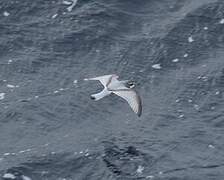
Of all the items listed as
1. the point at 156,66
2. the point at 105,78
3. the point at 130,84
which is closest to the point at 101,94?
the point at 105,78

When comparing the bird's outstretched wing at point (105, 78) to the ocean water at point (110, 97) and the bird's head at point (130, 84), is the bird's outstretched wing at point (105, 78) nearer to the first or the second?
the bird's head at point (130, 84)

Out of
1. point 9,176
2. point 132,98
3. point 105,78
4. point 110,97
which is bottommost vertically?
point 110,97

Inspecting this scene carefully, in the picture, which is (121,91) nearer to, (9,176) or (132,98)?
(132,98)

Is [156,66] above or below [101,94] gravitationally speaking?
below

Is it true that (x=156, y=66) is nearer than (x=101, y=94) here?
No

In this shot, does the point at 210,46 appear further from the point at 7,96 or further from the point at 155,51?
the point at 7,96

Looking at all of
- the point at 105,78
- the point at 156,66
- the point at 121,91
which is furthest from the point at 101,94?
the point at 156,66

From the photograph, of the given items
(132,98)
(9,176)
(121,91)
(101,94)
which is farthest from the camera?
(121,91)

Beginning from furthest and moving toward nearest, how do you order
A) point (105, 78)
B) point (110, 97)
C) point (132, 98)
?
point (110, 97) < point (105, 78) < point (132, 98)
